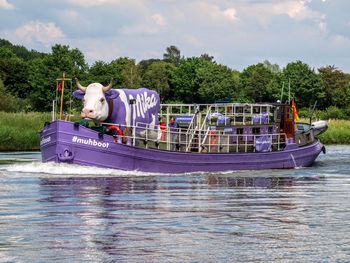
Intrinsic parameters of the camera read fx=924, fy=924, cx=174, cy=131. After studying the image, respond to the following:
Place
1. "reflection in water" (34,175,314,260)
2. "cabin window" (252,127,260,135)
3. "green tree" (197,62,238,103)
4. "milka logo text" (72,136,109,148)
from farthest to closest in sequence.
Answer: "green tree" (197,62,238,103)
"cabin window" (252,127,260,135)
"milka logo text" (72,136,109,148)
"reflection in water" (34,175,314,260)

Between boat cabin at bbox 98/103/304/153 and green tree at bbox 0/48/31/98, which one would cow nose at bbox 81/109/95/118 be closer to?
boat cabin at bbox 98/103/304/153

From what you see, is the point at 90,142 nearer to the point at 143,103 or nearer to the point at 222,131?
the point at 143,103

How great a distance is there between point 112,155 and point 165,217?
13452 millimetres

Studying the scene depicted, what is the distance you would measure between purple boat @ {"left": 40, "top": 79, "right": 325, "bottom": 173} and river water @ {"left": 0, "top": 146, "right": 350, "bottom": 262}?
2.67ft

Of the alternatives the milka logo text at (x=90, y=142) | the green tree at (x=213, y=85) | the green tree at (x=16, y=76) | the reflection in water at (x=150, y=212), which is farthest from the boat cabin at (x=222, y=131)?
the green tree at (x=16, y=76)

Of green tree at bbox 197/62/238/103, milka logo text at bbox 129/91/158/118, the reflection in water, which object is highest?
green tree at bbox 197/62/238/103

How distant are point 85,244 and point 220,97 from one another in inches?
3771

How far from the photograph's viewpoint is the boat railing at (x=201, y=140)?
38938 millimetres

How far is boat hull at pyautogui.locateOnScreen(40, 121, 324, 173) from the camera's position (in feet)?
119

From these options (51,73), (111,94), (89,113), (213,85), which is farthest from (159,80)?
(89,113)

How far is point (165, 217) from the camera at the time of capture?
23734 mm


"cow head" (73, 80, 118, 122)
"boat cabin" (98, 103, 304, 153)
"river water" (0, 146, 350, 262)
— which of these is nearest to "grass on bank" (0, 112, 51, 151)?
"boat cabin" (98, 103, 304, 153)

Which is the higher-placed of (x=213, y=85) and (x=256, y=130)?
(x=213, y=85)

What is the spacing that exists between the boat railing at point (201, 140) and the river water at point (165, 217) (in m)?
2.17
